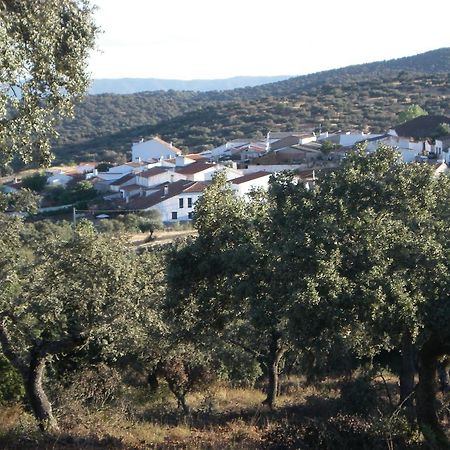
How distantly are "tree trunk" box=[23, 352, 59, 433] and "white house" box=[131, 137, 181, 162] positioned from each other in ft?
218

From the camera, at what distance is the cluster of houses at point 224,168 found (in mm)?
48344

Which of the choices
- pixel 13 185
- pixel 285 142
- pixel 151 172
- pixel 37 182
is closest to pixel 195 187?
pixel 151 172

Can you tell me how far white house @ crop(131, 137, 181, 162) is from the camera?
3044 inches

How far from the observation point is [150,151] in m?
78.6

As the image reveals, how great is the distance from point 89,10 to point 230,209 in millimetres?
5271

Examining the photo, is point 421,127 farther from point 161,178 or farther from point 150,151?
point 150,151

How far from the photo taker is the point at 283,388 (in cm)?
1844

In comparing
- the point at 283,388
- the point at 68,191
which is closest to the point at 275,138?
the point at 68,191

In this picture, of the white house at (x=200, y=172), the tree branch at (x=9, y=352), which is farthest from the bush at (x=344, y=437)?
the white house at (x=200, y=172)

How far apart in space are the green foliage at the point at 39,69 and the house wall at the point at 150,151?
67627 millimetres

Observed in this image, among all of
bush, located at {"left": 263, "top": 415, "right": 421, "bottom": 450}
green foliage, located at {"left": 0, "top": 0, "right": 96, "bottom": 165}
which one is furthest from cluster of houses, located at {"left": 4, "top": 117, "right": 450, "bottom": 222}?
green foliage, located at {"left": 0, "top": 0, "right": 96, "bottom": 165}

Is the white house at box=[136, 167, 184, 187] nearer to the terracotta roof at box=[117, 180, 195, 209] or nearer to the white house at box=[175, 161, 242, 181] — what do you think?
the white house at box=[175, 161, 242, 181]

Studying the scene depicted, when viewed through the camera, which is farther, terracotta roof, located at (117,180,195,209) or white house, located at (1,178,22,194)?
white house, located at (1,178,22,194)

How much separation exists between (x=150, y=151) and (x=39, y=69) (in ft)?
234
